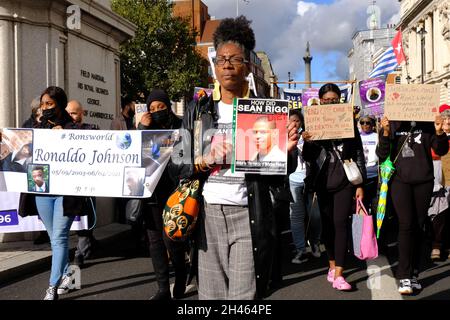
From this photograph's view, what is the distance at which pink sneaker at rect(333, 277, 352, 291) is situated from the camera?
196 inches

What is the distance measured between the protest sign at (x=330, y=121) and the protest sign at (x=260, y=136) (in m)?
2.13

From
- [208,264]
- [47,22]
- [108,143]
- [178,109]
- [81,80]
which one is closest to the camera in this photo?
[208,264]

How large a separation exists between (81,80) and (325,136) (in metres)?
5.68

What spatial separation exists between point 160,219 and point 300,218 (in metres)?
2.40

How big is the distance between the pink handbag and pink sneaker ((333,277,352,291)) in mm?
321

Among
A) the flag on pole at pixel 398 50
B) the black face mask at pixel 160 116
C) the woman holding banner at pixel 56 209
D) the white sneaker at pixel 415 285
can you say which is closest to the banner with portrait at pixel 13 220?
the woman holding banner at pixel 56 209

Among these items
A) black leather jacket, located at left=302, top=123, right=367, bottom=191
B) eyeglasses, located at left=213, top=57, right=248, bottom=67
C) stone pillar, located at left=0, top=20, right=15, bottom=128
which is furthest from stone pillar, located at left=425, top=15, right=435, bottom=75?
eyeglasses, located at left=213, top=57, right=248, bottom=67

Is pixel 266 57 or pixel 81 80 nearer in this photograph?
pixel 81 80

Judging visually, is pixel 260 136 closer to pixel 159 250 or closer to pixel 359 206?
pixel 159 250

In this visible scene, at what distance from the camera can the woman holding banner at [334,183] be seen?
5121 mm

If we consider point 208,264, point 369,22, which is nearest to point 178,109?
point 208,264

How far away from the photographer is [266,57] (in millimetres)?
107938

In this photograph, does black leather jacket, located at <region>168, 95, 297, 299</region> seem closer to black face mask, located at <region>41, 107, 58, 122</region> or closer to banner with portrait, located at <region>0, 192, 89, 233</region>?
black face mask, located at <region>41, 107, 58, 122</region>

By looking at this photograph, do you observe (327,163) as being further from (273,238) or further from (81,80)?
(81,80)
